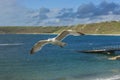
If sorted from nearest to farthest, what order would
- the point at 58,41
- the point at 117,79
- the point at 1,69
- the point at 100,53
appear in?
the point at 58,41
the point at 117,79
the point at 1,69
the point at 100,53

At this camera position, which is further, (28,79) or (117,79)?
(28,79)

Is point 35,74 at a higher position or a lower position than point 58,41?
lower

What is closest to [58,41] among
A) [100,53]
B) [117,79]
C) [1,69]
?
[117,79]

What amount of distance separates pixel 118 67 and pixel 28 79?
17154 millimetres

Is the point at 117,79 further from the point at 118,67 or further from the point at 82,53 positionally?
the point at 82,53

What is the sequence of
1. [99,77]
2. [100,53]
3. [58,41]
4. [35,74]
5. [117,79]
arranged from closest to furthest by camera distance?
[58,41] < [117,79] < [99,77] < [35,74] < [100,53]

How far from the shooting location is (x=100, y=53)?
8512 centimetres

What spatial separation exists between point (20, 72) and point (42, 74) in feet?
13.3

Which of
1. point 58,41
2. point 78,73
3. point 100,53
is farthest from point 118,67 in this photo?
point 58,41

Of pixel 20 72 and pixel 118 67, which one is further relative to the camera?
pixel 118 67

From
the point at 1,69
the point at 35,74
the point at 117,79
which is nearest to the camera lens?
the point at 117,79

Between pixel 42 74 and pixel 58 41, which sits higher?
pixel 58 41

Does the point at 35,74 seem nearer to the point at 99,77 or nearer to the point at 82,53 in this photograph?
the point at 99,77

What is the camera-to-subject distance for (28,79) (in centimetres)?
4578
